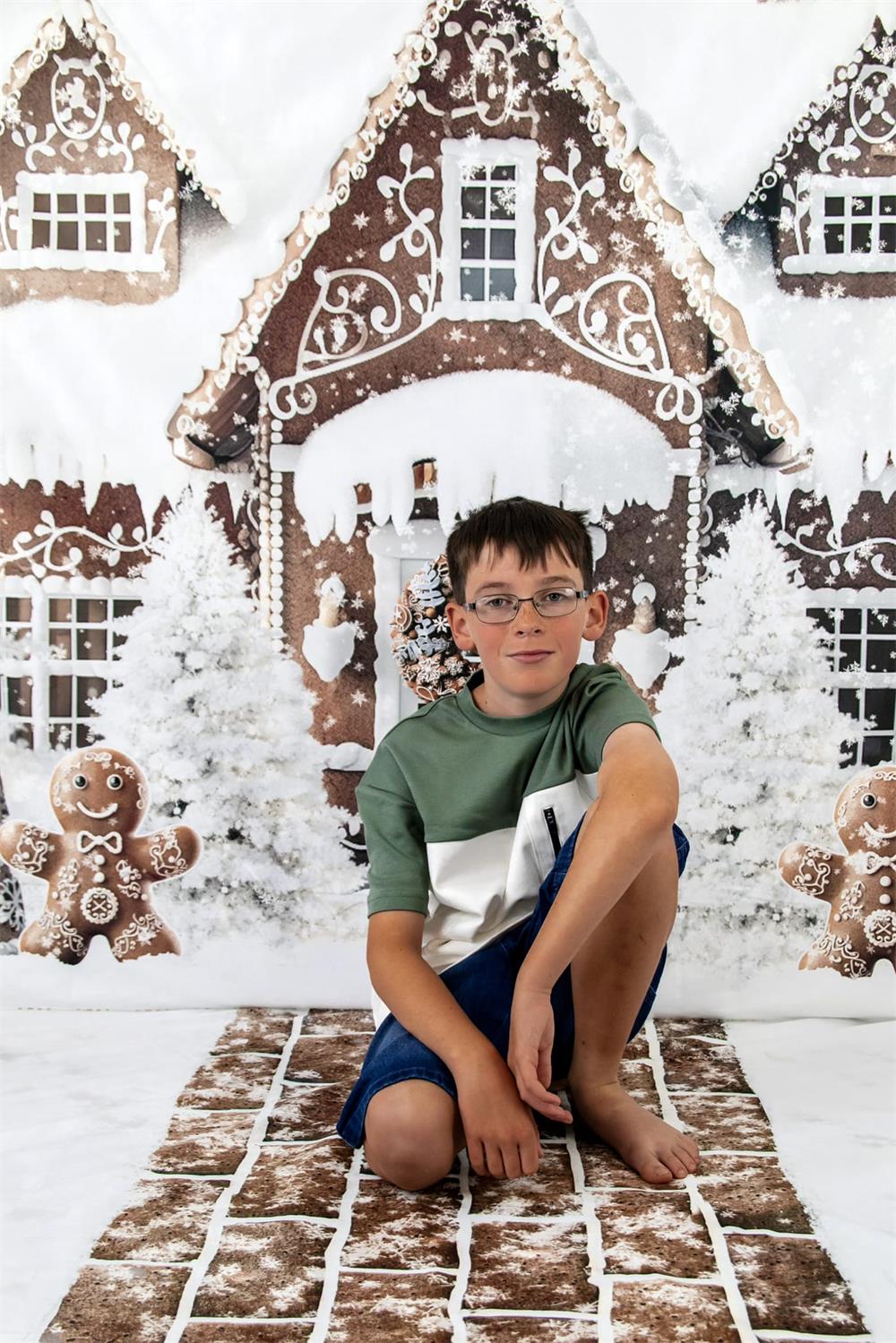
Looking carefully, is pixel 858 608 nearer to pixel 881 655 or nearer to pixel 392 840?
pixel 881 655

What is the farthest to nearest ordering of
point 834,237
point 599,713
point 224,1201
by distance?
point 834,237
point 599,713
point 224,1201

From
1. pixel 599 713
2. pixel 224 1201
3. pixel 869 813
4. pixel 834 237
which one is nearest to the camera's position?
pixel 224 1201

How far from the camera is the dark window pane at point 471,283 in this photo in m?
2.42

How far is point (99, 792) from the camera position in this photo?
2523mm

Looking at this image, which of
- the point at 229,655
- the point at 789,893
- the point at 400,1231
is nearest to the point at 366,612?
the point at 229,655

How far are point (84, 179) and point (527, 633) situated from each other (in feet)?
4.47

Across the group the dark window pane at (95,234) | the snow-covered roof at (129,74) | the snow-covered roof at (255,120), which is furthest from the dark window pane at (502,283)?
the dark window pane at (95,234)

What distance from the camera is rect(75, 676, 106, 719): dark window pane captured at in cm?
251

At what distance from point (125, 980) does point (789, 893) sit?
1.35m

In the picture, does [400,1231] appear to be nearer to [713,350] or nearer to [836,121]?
[713,350]

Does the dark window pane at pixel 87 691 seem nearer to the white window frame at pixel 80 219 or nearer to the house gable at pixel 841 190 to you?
the white window frame at pixel 80 219

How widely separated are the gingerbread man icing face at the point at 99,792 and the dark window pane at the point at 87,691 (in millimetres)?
80

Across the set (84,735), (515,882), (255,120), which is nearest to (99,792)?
(84,735)

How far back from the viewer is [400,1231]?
5.20 ft
